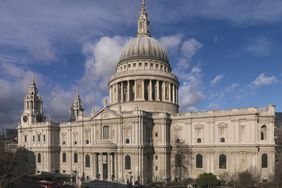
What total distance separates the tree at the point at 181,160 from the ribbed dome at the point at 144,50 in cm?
2511

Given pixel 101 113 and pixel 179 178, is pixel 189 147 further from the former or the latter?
pixel 101 113

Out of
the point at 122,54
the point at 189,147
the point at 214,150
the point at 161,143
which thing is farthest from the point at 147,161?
the point at 122,54

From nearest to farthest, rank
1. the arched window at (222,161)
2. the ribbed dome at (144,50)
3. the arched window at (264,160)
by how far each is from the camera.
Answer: the arched window at (264,160) < the arched window at (222,161) < the ribbed dome at (144,50)

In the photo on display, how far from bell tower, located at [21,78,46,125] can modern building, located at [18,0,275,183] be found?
1.88 metres

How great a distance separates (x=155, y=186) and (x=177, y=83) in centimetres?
3157

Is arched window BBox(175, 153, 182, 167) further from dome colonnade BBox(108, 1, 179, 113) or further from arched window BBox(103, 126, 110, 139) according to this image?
arched window BBox(103, 126, 110, 139)

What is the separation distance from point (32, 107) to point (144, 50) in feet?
126

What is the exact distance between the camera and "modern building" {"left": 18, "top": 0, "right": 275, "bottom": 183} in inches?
2366

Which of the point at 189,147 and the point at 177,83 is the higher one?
the point at 177,83

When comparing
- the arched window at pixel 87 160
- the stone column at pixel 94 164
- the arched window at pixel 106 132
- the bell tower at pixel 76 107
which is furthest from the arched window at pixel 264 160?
the bell tower at pixel 76 107

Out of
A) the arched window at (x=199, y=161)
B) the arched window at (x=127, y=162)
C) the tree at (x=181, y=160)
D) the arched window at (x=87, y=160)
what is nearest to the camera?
the arched window at (x=199, y=161)

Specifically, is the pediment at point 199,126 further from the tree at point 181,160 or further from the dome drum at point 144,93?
the dome drum at point 144,93

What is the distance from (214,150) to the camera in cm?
6334

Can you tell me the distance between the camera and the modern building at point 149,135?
60.1 metres
